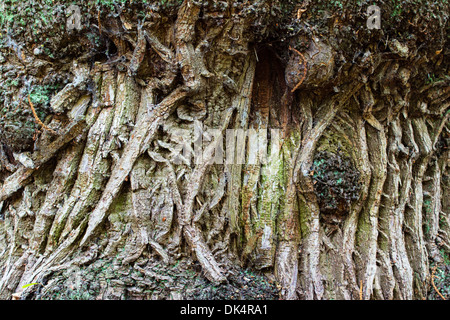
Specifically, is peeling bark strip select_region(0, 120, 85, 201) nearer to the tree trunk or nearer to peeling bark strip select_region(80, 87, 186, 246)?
the tree trunk

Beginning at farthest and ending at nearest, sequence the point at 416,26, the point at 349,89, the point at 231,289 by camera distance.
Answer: the point at 349,89, the point at 416,26, the point at 231,289

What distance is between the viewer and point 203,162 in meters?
2.44

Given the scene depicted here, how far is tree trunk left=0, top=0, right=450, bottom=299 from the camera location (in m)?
2.27

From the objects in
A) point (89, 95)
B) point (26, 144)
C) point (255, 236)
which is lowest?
point (255, 236)

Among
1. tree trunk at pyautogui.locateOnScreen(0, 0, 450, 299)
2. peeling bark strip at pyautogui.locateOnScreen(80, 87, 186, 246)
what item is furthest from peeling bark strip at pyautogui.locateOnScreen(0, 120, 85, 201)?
peeling bark strip at pyautogui.locateOnScreen(80, 87, 186, 246)

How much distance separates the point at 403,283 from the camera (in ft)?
8.71

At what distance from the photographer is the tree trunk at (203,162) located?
2.27 meters

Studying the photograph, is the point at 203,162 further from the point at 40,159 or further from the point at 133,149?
the point at 40,159

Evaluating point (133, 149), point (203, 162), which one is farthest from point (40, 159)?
point (203, 162)

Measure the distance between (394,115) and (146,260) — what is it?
7.95ft

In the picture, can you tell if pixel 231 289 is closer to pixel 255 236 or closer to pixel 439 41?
pixel 255 236

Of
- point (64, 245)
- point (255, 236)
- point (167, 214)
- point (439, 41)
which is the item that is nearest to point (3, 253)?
point (64, 245)

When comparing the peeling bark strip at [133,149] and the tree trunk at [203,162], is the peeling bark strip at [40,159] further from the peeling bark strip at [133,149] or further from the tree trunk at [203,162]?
the peeling bark strip at [133,149]

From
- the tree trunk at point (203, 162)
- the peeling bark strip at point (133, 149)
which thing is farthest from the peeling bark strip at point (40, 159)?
the peeling bark strip at point (133, 149)
